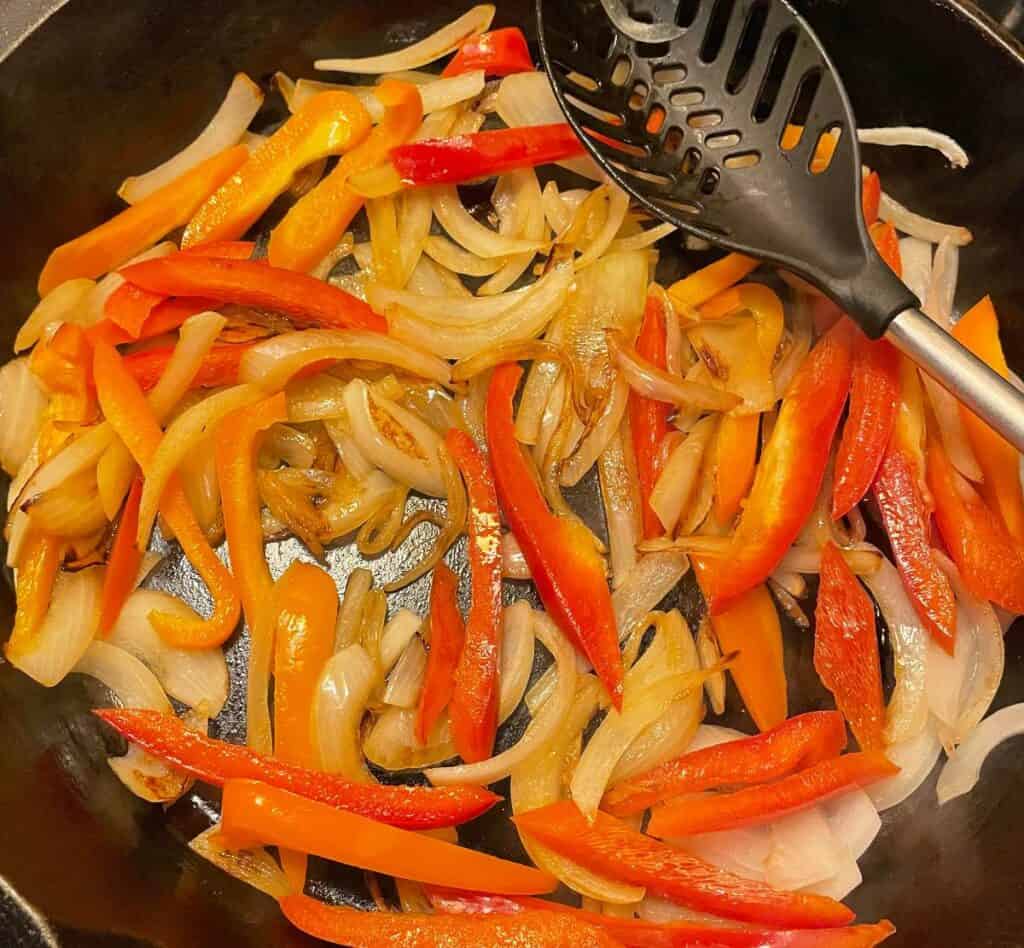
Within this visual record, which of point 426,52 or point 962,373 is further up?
point 426,52

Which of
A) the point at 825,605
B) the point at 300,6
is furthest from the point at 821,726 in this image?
the point at 300,6

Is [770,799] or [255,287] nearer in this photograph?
[770,799]

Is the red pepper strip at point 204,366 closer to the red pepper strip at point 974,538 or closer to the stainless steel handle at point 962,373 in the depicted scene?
the stainless steel handle at point 962,373

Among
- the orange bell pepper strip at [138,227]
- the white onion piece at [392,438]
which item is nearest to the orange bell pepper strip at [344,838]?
the white onion piece at [392,438]

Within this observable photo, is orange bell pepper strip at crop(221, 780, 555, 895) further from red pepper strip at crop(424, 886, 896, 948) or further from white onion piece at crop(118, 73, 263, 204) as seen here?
white onion piece at crop(118, 73, 263, 204)

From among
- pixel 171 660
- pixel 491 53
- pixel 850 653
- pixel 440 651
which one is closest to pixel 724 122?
pixel 491 53

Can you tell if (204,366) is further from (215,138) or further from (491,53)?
(491,53)

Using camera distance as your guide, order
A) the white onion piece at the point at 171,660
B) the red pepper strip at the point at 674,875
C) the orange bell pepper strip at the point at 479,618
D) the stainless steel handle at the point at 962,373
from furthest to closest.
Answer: the white onion piece at the point at 171,660, the orange bell pepper strip at the point at 479,618, the red pepper strip at the point at 674,875, the stainless steel handle at the point at 962,373
